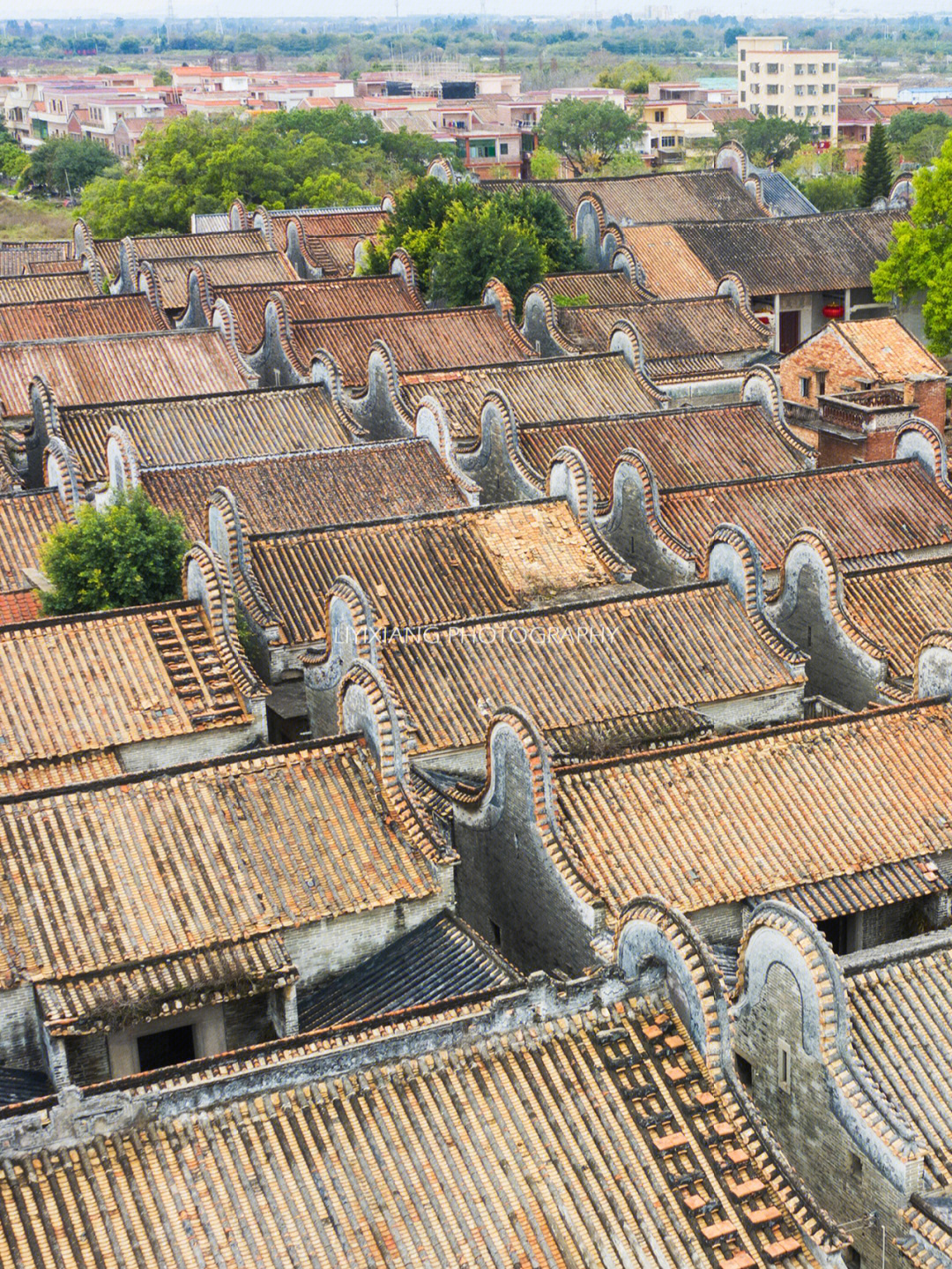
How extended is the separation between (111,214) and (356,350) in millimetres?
37993

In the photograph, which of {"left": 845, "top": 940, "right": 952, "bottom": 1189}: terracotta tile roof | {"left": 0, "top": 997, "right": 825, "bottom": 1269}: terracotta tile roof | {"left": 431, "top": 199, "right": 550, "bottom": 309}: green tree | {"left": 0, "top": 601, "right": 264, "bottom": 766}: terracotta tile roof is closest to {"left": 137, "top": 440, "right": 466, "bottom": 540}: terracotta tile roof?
{"left": 0, "top": 601, "right": 264, "bottom": 766}: terracotta tile roof

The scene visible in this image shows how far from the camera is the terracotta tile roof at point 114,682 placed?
30.5 m

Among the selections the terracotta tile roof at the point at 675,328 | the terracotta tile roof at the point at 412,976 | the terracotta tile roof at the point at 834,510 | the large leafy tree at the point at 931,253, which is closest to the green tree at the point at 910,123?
the large leafy tree at the point at 931,253

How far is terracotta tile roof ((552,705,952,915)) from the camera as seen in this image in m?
27.0

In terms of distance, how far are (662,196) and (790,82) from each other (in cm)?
12136

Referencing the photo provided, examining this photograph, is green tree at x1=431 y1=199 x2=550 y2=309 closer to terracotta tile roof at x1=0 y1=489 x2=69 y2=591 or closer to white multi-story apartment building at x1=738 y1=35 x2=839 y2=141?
terracotta tile roof at x1=0 y1=489 x2=69 y2=591

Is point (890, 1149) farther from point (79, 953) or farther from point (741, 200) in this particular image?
point (741, 200)

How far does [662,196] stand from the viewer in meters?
81.3

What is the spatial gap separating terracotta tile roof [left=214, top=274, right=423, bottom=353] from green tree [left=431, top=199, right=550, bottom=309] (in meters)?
1.55

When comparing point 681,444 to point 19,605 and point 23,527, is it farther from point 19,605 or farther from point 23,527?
point 19,605

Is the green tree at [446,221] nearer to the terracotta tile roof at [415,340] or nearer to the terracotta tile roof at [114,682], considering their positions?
the terracotta tile roof at [415,340]

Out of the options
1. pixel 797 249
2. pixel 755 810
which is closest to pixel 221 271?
pixel 797 249

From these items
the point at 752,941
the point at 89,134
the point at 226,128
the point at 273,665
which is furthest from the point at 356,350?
the point at 89,134

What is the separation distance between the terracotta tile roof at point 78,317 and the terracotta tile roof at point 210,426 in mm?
11125
